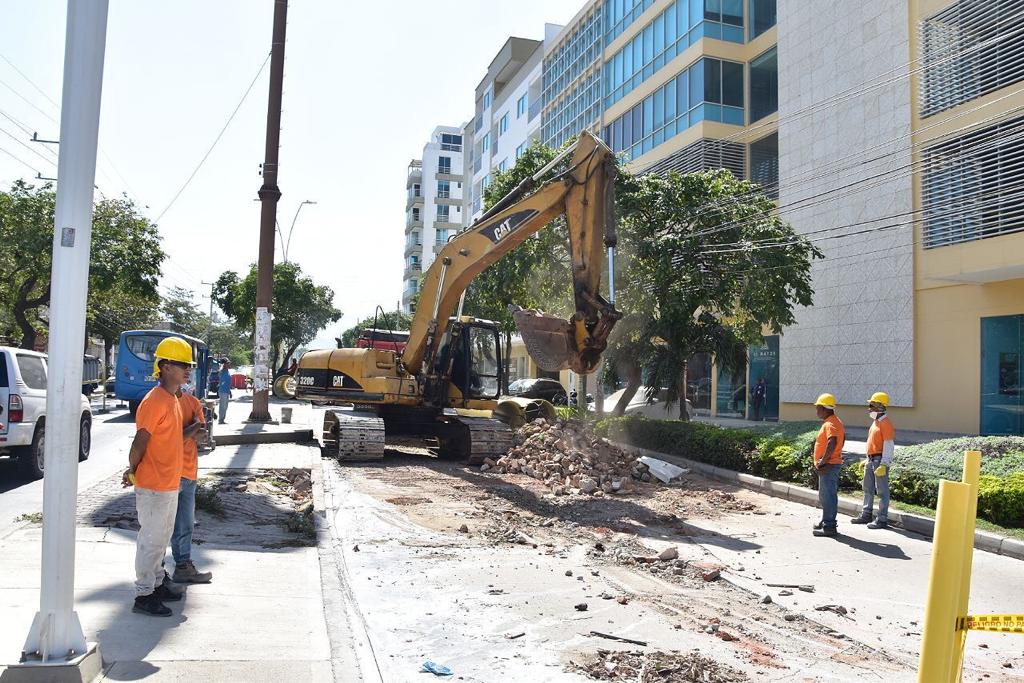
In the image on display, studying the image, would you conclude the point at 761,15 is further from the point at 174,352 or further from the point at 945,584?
the point at 945,584

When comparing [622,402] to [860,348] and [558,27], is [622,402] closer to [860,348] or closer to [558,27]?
[860,348]

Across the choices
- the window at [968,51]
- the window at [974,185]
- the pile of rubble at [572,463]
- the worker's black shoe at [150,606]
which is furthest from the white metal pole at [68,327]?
the window at [968,51]

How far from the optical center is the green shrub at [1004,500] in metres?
8.57

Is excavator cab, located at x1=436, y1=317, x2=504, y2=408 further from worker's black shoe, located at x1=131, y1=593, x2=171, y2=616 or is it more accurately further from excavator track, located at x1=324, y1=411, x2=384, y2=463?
worker's black shoe, located at x1=131, y1=593, x2=171, y2=616

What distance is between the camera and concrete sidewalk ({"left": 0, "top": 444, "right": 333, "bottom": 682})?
4262mm

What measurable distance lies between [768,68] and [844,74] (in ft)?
19.2

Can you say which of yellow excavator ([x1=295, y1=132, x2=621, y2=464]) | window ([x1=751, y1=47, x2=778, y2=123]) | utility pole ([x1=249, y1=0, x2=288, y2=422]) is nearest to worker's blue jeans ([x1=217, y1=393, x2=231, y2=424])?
utility pole ([x1=249, y1=0, x2=288, y2=422])

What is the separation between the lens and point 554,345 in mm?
10656

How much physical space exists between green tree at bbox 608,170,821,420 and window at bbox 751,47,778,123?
11.6 m

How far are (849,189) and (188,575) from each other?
2303 centimetres

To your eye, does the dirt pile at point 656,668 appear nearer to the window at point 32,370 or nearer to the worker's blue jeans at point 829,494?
the worker's blue jeans at point 829,494

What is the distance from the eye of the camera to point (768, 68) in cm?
2977

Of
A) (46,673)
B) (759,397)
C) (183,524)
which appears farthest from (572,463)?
(759,397)

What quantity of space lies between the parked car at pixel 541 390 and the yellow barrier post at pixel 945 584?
32.1 meters
